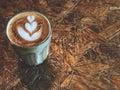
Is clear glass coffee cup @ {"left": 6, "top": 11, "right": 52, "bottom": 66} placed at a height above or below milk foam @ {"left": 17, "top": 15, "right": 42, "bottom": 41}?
below

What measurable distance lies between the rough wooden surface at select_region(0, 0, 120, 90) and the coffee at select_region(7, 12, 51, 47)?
13 cm

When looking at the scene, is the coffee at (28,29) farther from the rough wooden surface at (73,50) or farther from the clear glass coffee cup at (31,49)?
the rough wooden surface at (73,50)

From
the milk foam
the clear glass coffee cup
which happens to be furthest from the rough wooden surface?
the milk foam

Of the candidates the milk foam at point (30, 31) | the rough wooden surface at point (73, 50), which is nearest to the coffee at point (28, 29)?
the milk foam at point (30, 31)

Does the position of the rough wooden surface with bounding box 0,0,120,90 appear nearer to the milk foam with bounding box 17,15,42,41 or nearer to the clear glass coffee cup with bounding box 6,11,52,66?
the clear glass coffee cup with bounding box 6,11,52,66

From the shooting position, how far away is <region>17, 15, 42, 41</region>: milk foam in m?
0.83

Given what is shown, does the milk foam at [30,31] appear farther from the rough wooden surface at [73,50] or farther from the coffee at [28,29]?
the rough wooden surface at [73,50]

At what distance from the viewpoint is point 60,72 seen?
A: 0.93 metres

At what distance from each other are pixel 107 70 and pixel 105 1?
0.29 metres

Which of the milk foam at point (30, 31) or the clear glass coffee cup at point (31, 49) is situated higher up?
the milk foam at point (30, 31)

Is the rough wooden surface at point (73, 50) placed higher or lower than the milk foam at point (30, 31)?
lower

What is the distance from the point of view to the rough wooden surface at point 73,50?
0.91 m

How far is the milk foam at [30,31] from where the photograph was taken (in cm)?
83

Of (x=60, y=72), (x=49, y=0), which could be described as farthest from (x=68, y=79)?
(x=49, y=0)
